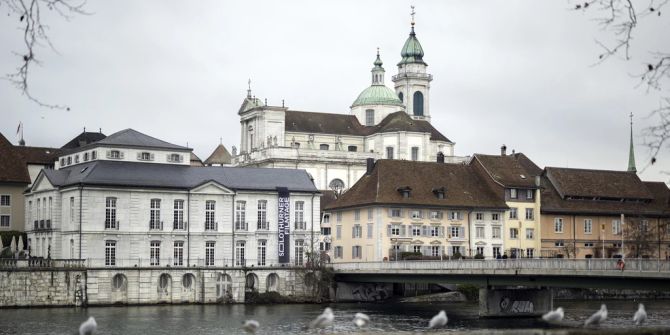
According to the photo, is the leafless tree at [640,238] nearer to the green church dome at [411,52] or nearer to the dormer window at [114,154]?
the dormer window at [114,154]

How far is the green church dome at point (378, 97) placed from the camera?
163000 millimetres

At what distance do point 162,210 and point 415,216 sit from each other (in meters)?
22.5

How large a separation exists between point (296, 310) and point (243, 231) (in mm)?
13093

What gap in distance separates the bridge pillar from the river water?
1.45 meters

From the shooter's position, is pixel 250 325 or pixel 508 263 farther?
pixel 508 263

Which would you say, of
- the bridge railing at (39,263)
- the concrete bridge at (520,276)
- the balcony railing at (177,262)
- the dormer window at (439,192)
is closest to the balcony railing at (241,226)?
the balcony railing at (177,262)

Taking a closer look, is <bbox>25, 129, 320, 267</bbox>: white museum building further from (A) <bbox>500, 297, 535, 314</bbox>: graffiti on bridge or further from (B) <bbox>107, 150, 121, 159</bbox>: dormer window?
(A) <bbox>500, 297, 535, 314</bbox>: graffiti on bridge

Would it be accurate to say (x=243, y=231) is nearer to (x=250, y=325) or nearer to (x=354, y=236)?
(x=354, y=236)

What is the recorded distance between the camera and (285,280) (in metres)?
90.4

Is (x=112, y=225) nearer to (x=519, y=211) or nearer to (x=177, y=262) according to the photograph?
(x=177, y=262)

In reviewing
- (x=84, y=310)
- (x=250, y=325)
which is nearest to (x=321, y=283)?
(x=84, y=310)

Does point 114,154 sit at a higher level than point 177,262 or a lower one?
higher

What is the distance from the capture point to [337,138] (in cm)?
15375

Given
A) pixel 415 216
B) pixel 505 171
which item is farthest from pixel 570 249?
pixel 415 216
